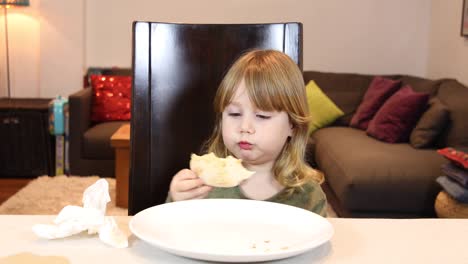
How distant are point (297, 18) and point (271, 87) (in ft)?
13.7

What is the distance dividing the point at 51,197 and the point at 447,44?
2915 millimetres

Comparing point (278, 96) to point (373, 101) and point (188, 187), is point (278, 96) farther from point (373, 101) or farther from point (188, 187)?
point (373, 101)

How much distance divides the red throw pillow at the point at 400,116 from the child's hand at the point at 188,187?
9.83 feet

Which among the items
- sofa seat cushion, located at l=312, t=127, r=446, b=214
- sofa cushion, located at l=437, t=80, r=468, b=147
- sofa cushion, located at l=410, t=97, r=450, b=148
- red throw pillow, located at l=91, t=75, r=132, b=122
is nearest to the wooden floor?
red throw pillow, located at l=91, t=75, r=132, b=122

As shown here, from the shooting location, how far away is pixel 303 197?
1.60 metres

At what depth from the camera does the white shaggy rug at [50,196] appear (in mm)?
4120

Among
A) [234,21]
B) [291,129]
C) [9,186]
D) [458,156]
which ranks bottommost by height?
[9,186]

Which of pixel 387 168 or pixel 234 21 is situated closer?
pixel 387 168

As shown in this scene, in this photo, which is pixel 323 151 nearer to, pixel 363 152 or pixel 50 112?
pixel 363 152

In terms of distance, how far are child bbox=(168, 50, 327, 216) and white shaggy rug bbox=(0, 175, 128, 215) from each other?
2.50 metres

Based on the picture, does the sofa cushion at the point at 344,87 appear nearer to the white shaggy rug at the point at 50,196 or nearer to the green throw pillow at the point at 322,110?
the green throw pillow at the point at 322,110

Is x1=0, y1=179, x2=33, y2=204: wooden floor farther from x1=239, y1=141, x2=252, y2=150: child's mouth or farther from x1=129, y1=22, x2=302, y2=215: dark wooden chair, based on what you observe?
x1=239, y1=141, x2=252, y2=150: child's mouth

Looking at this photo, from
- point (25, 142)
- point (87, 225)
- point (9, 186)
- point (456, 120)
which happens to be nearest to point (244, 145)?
point (87, 225)

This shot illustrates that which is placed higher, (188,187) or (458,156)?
(188,187)
